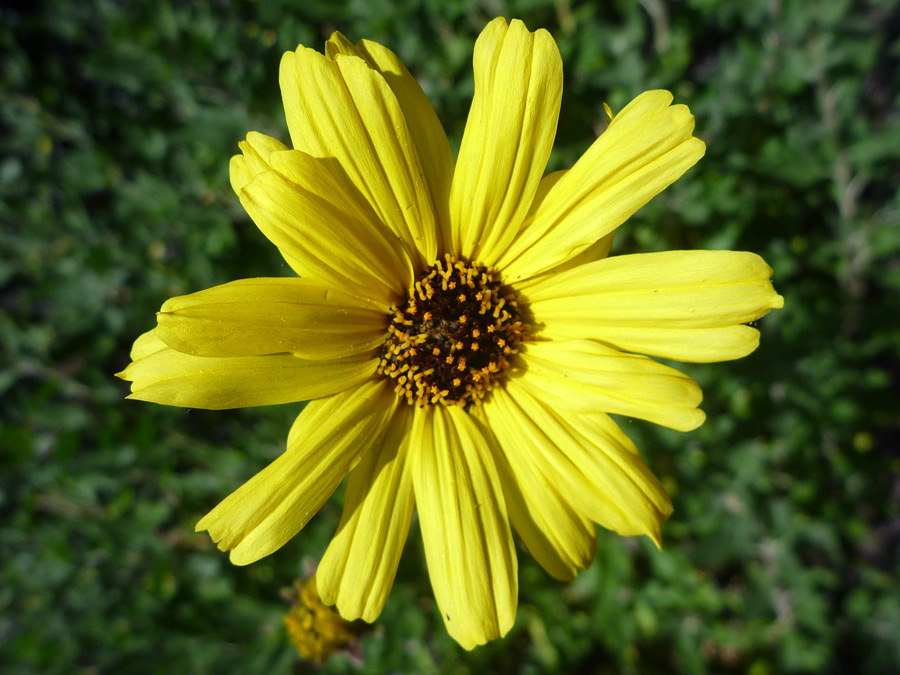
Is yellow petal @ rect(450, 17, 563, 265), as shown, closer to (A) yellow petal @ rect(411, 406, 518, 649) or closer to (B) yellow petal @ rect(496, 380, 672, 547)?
(B) yellow petal @ rect(496, 380, 672, 547)

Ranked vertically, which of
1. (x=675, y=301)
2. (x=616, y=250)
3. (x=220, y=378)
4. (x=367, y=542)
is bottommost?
(x=616, y=250)

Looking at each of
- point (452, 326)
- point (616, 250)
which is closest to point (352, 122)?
point (452, 326)

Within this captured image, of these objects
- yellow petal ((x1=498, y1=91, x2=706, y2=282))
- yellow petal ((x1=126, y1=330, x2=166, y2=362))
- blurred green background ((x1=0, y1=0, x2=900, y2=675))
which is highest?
yellow petal ((x1=498, y1=91, x2=706, y2=282))

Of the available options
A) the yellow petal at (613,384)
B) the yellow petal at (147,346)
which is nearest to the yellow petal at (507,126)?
the yellow petal at (613,384)

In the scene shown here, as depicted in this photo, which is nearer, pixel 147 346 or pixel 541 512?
pixel 147 346

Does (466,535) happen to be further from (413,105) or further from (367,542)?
(413,105)

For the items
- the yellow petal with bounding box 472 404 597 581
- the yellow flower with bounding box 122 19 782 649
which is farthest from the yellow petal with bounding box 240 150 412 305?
the yellow petal with bounding box 472 404 597 581
